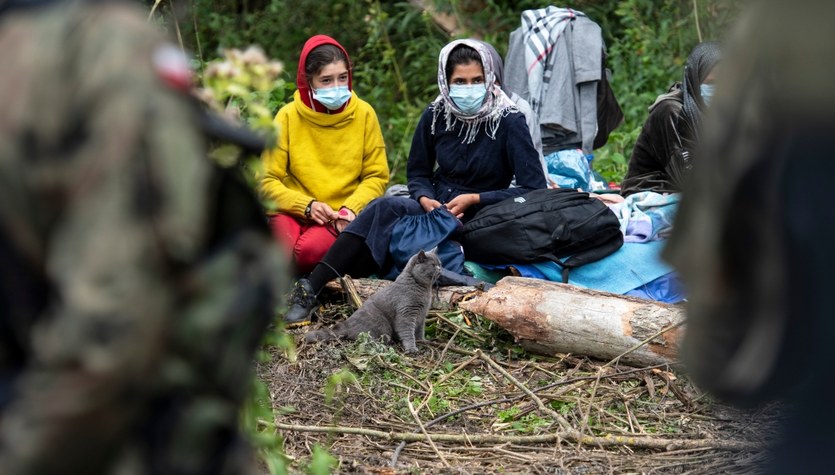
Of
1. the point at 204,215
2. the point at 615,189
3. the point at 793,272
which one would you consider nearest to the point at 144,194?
the point at 204,215

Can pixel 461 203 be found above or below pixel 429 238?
above

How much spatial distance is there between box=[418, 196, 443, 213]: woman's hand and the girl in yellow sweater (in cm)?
40

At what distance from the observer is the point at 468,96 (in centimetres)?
631

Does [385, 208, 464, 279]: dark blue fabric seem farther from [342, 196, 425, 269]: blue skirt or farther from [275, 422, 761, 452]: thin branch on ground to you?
[275, 422, 761, 452]: thin branch on ground

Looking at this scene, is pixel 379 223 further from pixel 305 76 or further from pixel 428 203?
pixel 305 76

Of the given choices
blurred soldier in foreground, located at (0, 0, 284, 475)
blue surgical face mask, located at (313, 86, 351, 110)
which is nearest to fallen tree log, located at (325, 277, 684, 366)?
blue surgical face mask, located at (313, 86, 351, 110)

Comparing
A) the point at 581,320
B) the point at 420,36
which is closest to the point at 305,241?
the point at 581,320

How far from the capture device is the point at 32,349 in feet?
5.33

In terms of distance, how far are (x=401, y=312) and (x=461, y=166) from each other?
1253mm

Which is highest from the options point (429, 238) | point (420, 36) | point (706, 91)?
point (706, 91)

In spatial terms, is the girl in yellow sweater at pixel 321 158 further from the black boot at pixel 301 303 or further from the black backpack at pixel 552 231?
the black backpack at pixel 552 231

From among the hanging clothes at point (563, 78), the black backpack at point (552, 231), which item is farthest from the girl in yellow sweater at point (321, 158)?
the hanging clothes at point (563, 78)

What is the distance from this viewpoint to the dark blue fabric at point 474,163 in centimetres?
629

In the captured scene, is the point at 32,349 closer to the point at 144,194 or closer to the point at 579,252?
the point at 144,194
